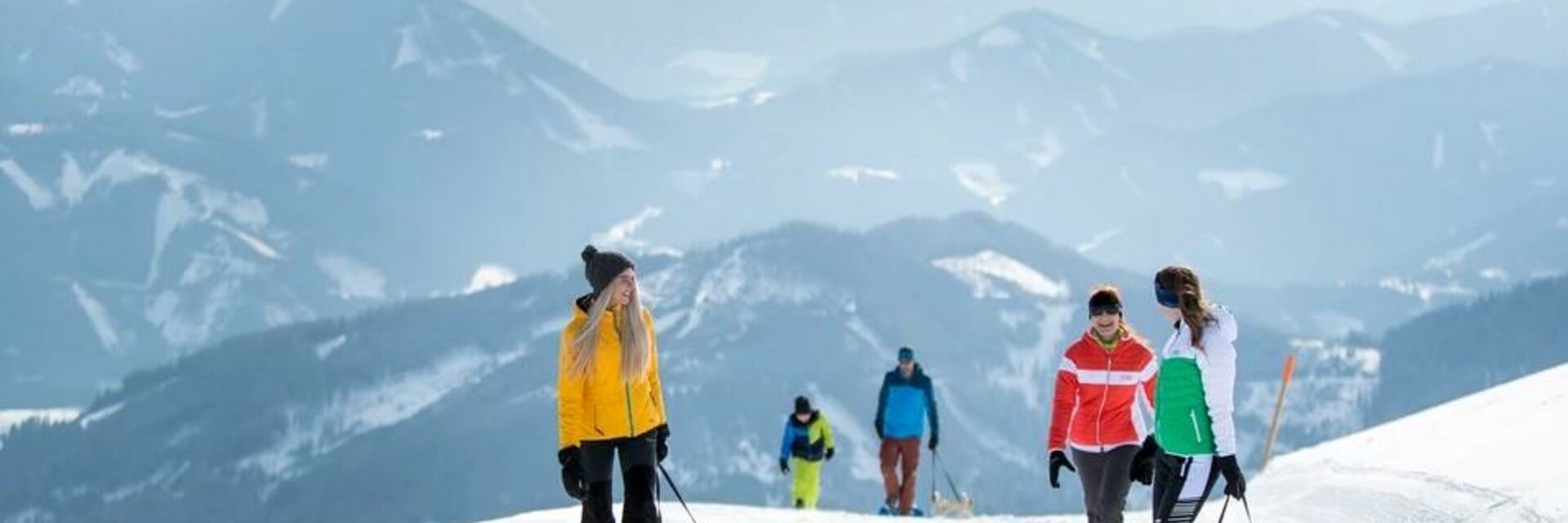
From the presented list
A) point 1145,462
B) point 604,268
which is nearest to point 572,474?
point 604,268

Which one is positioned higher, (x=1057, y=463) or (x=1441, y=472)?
(x=1057, y=463)

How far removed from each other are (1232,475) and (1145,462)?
32.1 inches

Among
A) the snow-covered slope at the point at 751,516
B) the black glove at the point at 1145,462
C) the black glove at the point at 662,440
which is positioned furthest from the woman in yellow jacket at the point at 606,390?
the snow-covered slope at the point at 751,516

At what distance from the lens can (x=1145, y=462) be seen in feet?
39.1

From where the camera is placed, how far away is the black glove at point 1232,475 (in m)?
11.1

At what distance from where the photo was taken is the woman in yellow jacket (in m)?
10.8

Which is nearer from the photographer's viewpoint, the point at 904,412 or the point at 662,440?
the point at 662,440

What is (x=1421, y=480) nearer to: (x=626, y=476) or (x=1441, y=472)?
(x=1441, y=472)

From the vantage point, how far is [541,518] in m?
16.0

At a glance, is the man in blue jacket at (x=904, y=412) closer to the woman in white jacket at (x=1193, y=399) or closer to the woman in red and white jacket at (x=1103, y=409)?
the woman in red and white jacket at (x=1103, y=409)

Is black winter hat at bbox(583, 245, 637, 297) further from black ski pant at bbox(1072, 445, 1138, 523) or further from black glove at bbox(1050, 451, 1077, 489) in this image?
black ski pant at bbox(1072, 445, 1138, 523)

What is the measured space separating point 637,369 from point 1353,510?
309 inches

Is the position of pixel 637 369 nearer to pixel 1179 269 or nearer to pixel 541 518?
pixel 1179 269

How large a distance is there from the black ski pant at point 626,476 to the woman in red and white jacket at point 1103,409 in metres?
2.81
